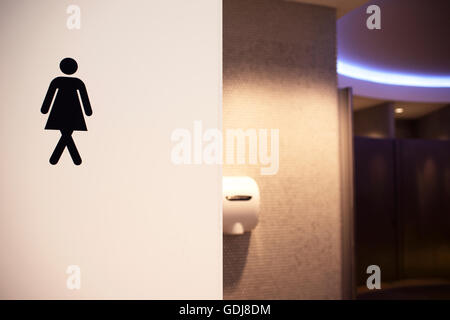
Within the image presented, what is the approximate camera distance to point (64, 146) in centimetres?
115

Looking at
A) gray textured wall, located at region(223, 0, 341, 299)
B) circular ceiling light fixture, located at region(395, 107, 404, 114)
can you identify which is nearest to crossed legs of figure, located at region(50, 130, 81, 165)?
gray textured wall, located at region(223, 0, 341, 299)

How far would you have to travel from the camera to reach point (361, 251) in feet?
14.3

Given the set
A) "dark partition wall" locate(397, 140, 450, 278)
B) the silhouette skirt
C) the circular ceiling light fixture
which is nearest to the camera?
the silhouette skirt

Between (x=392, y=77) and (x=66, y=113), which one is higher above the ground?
(x=392, y=77)

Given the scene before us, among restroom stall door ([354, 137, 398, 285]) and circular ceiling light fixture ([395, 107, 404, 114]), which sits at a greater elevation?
circular ceiling light fixture ([395, 107, 404, 114])

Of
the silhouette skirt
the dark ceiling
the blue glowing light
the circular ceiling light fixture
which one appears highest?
the dark ceiling

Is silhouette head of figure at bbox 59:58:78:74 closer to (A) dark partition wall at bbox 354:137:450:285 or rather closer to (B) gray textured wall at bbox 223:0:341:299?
(B) gray textured wall at bbox 223:0:341:299

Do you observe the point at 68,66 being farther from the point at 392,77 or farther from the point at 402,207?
the point at 392,77

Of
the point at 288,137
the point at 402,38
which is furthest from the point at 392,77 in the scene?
the point at 288,137

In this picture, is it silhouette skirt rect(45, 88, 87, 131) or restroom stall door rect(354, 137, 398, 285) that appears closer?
silhouette skirt rect(45, 88, 87, 131)

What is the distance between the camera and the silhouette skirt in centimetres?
114

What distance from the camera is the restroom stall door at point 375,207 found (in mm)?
4398

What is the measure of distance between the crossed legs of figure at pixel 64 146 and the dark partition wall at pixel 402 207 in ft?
12.8

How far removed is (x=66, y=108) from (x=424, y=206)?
16.2ft
